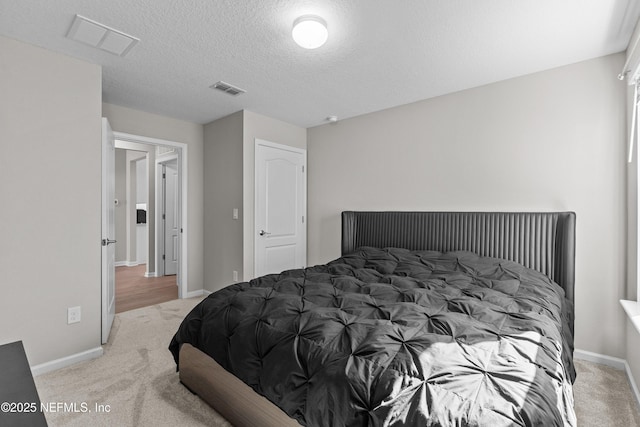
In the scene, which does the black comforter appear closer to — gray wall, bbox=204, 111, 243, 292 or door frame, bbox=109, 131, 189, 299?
gray wall, bbox=204, 111, 243, 292

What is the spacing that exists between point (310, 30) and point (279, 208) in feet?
8.24

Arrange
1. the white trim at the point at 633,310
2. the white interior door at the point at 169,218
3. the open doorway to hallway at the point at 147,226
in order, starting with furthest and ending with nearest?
the white interior door at the point at 169,218
the open doorway to hallway at the point at 147,226
the white trim at the point at 633,310

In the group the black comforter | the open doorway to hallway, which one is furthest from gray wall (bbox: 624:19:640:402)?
the open doorway to hallway

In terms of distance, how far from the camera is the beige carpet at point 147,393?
1.80 meters

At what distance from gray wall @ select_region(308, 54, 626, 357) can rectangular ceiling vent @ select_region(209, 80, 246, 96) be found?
1.54m

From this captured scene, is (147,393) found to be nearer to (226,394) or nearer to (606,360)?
(226,394)

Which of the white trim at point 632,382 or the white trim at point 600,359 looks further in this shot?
the white trim at point 600,359

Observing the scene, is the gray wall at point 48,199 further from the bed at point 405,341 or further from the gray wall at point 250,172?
the gray wall at point 250,172

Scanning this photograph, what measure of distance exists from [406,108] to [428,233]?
4.68 ft

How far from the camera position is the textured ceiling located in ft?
6.21

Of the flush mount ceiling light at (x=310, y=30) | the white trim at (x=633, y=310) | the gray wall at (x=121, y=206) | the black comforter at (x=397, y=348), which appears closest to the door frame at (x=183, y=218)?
the black comforter at (x=397, y=348)

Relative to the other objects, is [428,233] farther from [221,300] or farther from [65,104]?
[65,104]

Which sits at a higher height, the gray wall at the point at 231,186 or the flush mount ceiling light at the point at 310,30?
the flush mount ceiling light at the point at 310,30

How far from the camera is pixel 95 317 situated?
8.57ft
